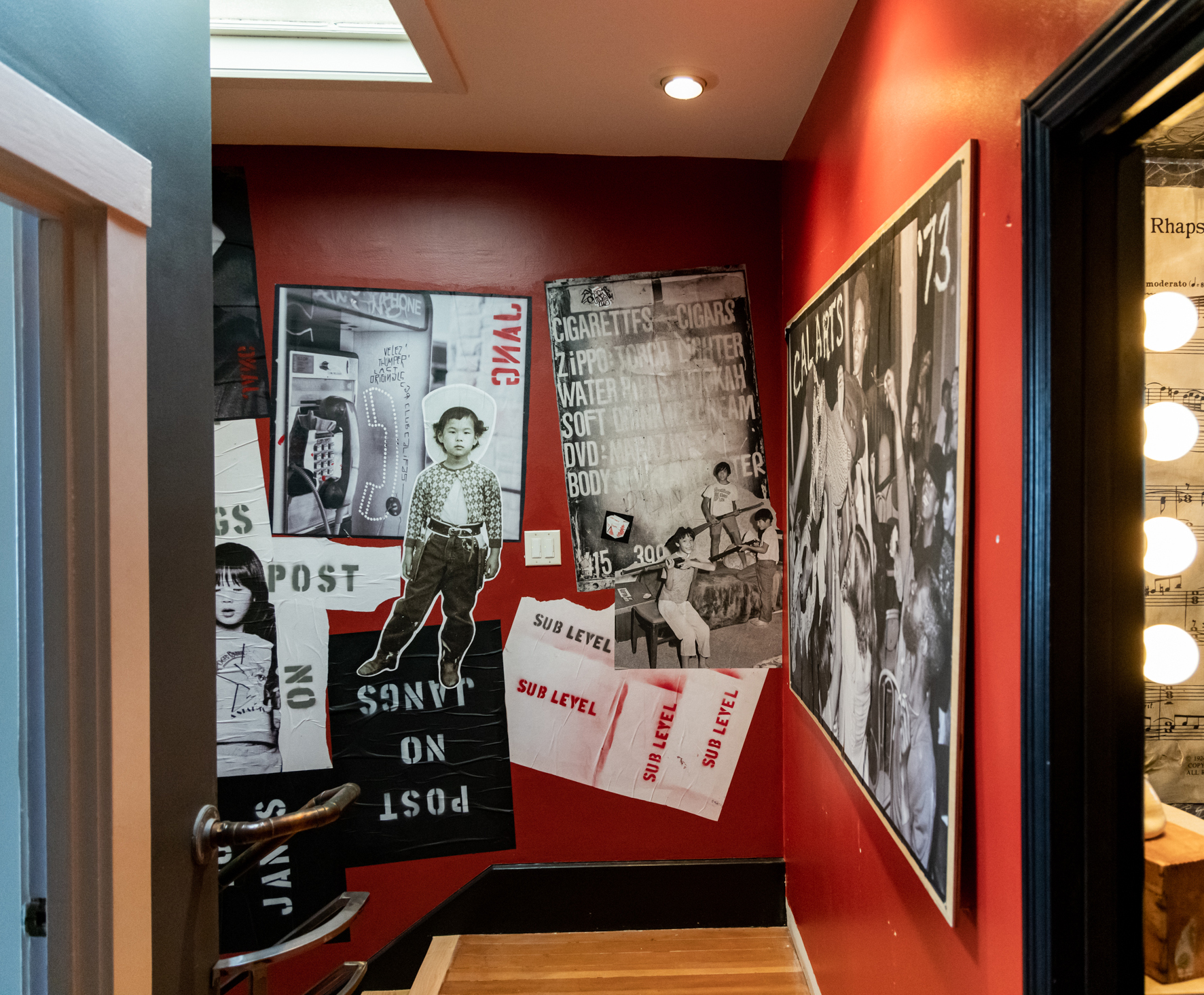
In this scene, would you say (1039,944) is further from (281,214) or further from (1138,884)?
(281,214)

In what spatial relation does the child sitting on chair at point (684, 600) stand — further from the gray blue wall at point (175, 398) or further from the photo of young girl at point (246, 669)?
the gray blue wall at point (175, 398)

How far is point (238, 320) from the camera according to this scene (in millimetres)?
2590

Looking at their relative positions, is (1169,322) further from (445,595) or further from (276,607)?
(276,607)

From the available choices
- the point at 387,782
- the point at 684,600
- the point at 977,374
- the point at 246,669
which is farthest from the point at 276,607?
the point at 977,374

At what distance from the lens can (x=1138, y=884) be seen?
94 cm

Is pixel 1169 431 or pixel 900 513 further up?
pixel 1169 431

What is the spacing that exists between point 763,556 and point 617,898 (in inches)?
49.5

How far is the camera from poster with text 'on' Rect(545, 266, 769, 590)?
2600 mm

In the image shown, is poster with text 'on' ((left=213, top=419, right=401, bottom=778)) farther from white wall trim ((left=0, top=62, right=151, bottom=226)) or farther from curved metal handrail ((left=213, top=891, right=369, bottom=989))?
white wall trim ((left=0, top=62, right=151, bottom=226))

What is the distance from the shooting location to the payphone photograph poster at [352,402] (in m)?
2.58

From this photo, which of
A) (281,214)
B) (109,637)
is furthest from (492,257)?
(109,637)

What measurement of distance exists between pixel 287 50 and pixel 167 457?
1652mm

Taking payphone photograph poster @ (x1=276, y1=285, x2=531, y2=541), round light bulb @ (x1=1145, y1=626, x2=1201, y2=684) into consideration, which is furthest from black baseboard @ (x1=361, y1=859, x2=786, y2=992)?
round light bulb @ (x1=1145, y1=626, x2=1201, y2=684)

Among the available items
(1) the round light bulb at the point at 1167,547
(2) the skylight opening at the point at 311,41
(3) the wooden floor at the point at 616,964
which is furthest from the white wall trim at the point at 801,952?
(2) the skylight opening at the point at 311,41
